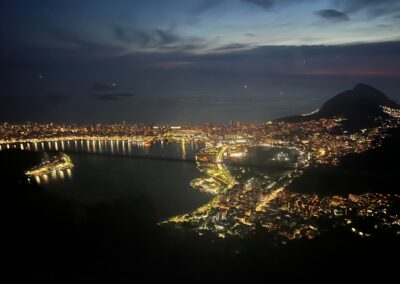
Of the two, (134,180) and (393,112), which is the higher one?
(393,112)

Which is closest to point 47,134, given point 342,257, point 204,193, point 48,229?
point 204,193

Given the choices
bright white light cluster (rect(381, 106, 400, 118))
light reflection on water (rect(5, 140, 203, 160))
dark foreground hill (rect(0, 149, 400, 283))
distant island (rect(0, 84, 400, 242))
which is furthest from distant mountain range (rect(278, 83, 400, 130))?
dark foreground hill (rect(0, 149, 400, 283))

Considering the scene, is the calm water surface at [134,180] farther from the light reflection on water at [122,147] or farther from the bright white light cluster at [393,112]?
the bright white light cluster at [393,112]

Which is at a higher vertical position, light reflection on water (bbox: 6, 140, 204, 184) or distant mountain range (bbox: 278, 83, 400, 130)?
distant mountain range (bbox: 278, 83, 400, 130)

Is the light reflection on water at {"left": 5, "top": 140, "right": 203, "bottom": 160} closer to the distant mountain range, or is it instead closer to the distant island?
the distant island

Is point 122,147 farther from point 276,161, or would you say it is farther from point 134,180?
point 276,161

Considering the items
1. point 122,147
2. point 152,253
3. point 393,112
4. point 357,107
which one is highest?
point 357,107

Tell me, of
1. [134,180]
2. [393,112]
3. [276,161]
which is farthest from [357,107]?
[134,180]

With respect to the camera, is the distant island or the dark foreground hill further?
the distant island

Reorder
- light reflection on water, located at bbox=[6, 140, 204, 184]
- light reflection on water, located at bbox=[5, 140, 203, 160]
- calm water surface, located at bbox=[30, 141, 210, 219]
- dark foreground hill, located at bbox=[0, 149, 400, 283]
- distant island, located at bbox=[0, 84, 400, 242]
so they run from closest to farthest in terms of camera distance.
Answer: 1. dark foreground hill, located at bbox=[0, 149, 400, 283]
2. distant island, located at bbox=[0, 84, 400, 242]
3. calm water surface, located at bbox=[30, 141, 210, 219]
4. light reflection on water, located at bbox=[6, 140, 204, 184]
5. light reflection on water, located at bbox=[5, 140, 203, 160]
